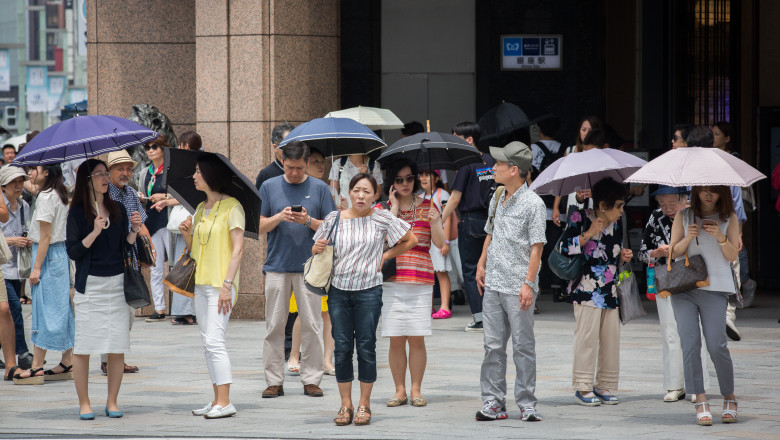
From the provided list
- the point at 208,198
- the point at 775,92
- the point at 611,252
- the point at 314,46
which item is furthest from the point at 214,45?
the point at 775,92

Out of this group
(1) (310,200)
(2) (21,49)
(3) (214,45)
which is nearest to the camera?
(1) (310,200)

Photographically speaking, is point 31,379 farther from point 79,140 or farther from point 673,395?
point 673,395

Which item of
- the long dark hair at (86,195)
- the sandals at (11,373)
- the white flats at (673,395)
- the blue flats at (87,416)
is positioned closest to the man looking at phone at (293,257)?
the long dark hair at (86,195)

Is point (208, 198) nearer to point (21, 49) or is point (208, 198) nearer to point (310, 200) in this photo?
point (310, 200)

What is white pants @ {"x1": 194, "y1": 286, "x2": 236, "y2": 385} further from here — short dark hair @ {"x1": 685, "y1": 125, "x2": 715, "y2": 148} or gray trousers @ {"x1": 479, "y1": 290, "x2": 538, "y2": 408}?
short dark hair @ {"x1": 685, "y1": 125, "x2": 715, "y2": 148}

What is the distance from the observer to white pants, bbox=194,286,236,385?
788cm

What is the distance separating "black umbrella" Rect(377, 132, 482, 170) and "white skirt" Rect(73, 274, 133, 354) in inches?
96.2

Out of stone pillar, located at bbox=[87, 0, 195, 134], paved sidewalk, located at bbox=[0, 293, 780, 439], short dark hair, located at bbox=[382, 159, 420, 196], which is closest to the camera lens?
paved sidewalk, located at bbox=[0, 293, 780, 439]

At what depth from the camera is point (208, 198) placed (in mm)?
8141

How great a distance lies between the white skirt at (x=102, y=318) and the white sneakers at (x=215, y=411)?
0.64 metres

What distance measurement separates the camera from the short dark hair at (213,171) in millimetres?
8055

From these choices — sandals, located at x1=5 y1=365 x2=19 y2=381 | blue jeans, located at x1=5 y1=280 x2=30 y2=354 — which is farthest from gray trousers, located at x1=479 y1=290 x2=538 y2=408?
blue jeans, located at x1=5 y1=280 x2=30 y2=354

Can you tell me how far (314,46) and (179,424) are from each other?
6.67 meters

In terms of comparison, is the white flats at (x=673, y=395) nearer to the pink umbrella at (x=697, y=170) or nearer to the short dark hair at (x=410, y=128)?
the pink umbrella at (x=697, y=170)
